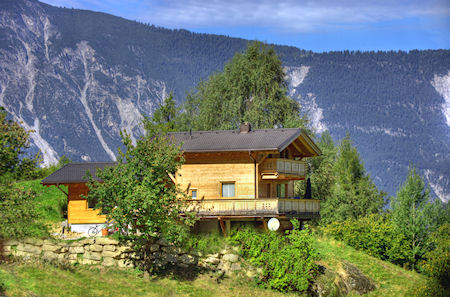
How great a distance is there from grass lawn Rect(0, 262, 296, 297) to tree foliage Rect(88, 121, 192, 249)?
225 centimetres

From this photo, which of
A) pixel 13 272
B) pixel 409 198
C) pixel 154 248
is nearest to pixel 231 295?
pixel 154 248

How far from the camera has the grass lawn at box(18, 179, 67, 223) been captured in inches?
1902

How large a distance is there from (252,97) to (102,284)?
39.0 m

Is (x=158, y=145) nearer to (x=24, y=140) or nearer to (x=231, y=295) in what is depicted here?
(x=231, y=295)

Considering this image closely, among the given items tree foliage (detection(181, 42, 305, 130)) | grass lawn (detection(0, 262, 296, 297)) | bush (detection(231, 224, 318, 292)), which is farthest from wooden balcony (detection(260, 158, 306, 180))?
tree foliage (detection(181, 42, 305, 130))

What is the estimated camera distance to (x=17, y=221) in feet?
108

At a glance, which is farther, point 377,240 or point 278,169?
point 377,240

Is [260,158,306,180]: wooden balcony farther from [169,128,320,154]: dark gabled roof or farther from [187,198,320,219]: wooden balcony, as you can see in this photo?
[187,198,320,219]: wooden balcony

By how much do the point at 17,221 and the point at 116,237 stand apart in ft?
18.1

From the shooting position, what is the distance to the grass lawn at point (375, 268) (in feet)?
140

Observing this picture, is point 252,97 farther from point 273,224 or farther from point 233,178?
point 273,224

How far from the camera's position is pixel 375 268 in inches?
1847

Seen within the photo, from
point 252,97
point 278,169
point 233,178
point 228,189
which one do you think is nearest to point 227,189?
point 228,189

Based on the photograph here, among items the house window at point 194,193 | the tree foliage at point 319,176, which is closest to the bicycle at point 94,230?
the house window at point 194,193
